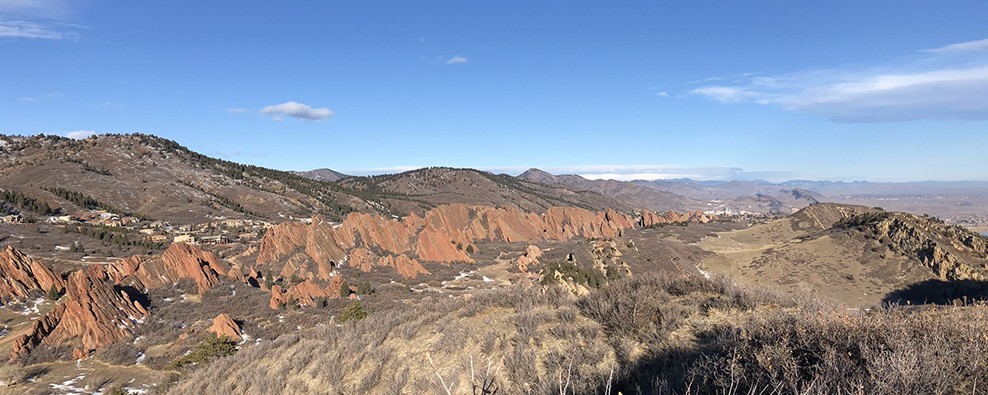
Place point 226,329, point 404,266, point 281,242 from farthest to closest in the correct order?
point 281,242, point 404,266, point 226,329

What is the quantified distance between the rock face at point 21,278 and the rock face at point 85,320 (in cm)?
505

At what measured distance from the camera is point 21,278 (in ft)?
97.2

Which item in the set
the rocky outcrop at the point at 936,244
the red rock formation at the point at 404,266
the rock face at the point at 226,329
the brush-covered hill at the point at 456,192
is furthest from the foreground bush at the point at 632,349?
the brush-covered hill at the point at 456,192

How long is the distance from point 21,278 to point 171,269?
326 inches

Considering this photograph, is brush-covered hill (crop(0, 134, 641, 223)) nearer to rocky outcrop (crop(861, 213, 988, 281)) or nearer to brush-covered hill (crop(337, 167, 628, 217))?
brush-covered hill (crop(337, 167, 628, 217))

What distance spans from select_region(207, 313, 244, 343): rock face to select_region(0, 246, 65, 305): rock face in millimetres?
14609

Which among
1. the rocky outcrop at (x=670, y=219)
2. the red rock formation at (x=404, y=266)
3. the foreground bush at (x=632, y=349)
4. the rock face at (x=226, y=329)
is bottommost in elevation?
the rocky outcrop at (x=670, y=219)

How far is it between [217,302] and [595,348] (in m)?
32.4

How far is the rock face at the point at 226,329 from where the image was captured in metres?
24.6

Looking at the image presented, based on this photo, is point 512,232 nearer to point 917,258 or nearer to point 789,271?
point 789,271

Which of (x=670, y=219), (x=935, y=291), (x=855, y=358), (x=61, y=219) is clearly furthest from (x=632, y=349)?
(x=670, y=219)

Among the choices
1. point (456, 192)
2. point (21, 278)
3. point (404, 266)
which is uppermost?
point (456, 192)

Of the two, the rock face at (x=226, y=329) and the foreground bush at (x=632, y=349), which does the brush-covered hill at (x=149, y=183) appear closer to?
the rock face at (x=226, y=329)

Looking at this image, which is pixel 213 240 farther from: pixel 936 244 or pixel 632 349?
pixel 936 244
